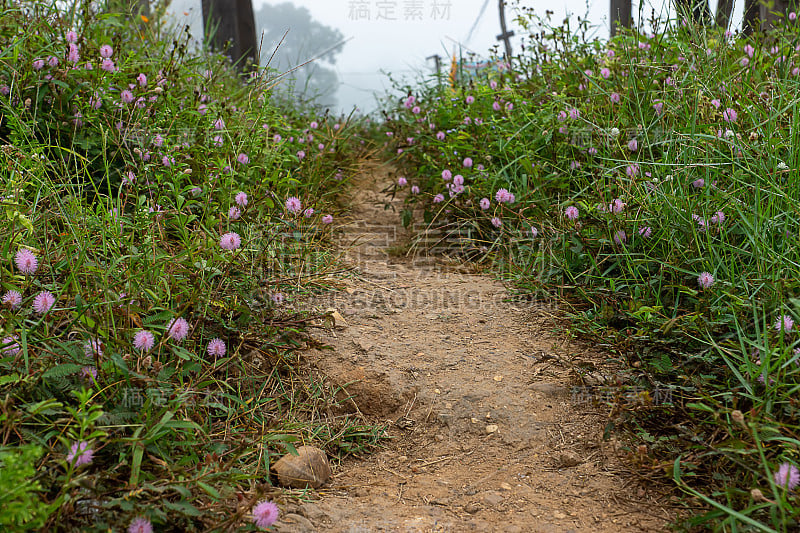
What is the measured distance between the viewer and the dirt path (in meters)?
1.60

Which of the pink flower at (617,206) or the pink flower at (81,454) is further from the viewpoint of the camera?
the pink flower at (617,206)

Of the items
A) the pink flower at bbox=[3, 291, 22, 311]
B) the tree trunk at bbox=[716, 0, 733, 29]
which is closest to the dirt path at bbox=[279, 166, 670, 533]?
the pink flower at bbox=[3, 291, 22, 311]

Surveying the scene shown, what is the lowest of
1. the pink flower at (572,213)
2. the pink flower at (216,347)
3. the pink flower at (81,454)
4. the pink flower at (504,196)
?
the pink flower at (81,454)

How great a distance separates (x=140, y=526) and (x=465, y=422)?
1.08 metres

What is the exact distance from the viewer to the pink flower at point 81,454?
126 cm

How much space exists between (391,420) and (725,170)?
159cm

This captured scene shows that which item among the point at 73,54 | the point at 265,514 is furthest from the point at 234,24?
the point at 265,514

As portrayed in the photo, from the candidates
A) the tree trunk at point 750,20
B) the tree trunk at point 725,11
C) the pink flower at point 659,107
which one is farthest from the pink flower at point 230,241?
the tree trunk at point 750,20

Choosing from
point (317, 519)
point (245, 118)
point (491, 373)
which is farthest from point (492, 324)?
point (245, 118)

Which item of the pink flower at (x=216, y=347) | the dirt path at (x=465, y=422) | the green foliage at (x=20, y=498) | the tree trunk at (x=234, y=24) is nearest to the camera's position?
the green foliage at (x=20, y=498)

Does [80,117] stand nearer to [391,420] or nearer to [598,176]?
[391,420]

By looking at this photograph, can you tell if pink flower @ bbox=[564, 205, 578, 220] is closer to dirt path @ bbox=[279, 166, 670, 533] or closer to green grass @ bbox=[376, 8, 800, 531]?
green grass @ bbox=[376, 8, 800, 531]

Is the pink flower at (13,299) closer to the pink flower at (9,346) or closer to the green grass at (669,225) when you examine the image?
the pink flower at (9,346)

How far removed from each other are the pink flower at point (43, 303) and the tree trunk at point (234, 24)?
17.1 ft
